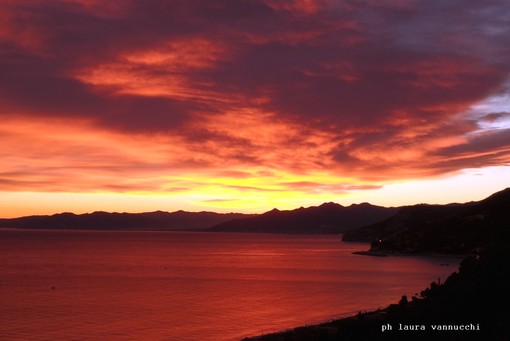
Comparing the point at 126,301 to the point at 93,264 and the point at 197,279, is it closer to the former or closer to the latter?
the point at 197,279

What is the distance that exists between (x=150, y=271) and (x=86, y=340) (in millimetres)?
84939

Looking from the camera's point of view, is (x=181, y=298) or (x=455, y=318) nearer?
(x=455, y=318)

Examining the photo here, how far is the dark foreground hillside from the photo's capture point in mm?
34500

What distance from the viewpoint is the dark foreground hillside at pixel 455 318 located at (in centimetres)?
3450

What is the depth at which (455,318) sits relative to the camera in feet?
125

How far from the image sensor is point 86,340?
185 ft

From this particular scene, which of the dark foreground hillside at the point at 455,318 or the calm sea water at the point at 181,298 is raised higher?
the dark foreground hillside at the point at 455,318

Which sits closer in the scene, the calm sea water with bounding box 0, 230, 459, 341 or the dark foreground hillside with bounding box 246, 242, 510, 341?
the dark foreground hillside with bounding box 246, 242, 510, 341

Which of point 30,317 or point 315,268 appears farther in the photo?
point 315,268

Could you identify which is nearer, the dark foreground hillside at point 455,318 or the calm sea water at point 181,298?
the dark foreground hillside at point 455,318

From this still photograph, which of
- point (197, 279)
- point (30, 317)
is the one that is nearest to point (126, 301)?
point (30, 317)

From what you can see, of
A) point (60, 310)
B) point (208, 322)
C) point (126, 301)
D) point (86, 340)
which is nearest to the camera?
point (86, 340)

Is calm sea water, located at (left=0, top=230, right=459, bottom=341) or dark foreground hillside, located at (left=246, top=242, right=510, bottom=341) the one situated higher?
dark foreground hillside, located at (left=246, top=242, right=510, bottom=341)

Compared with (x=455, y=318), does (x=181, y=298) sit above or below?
below
